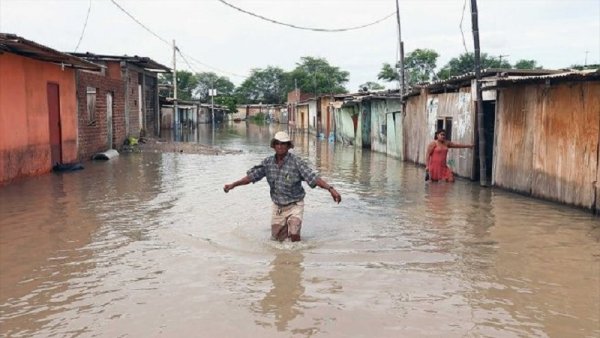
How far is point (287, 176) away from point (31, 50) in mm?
7741

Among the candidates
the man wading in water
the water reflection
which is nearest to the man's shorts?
the man wading in water

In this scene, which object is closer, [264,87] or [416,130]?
[416,130]

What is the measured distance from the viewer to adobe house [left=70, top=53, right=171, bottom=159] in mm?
18344

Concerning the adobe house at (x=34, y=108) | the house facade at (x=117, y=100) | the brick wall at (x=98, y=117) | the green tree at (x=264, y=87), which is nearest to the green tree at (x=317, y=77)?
the green tree at (x=264, y=87)

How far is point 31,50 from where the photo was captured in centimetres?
1184

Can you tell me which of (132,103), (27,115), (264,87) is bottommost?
(27,115)

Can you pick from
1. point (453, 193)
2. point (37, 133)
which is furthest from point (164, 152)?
point (453, 193)

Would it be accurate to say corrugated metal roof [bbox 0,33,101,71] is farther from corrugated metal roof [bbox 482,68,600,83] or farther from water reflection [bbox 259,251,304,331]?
corrugated metal roof [bbox 482,68,600,83]

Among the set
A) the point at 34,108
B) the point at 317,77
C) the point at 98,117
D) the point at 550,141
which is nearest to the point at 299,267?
the point at 550,141

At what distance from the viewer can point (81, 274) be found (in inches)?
236

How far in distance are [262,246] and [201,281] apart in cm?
156

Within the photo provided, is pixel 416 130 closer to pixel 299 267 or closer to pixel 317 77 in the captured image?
pixel 299 267

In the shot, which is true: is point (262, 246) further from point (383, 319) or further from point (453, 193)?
point (453, 193)

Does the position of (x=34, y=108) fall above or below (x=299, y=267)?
above
